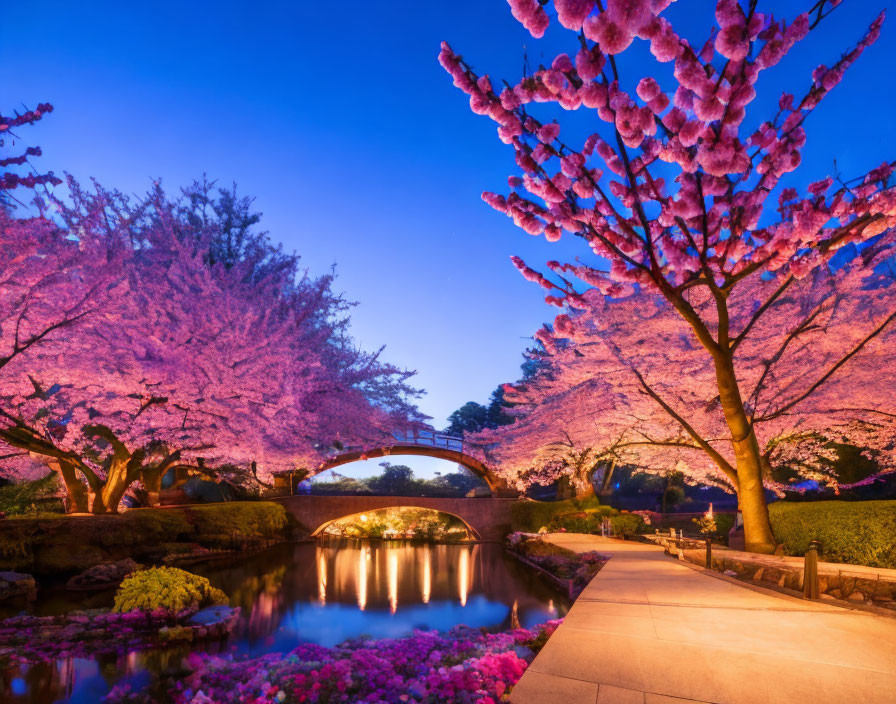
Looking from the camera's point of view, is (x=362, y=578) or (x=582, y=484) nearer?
(x=362, y=578)

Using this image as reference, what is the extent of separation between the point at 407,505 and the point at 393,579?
1205 cm

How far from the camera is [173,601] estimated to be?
9.15m

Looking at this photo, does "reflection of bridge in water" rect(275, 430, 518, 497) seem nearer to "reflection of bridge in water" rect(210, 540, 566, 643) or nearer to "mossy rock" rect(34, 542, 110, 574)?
"reflection of bridge in water" rect(210, 540, 566, 643)

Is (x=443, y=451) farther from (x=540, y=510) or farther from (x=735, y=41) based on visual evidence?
(x=735, y=41)

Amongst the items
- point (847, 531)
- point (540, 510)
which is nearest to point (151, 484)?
point (540, 510)

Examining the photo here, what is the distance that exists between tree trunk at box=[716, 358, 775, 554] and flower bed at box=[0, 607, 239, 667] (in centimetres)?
895

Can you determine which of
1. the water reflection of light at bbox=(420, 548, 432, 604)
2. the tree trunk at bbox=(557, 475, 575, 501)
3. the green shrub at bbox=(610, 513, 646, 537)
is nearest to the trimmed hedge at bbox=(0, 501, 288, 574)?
the water reflection of light at bbox=(420, 548, 432, 604)

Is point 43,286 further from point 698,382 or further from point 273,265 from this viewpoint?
point 698,382

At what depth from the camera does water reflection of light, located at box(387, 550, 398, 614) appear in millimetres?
13439

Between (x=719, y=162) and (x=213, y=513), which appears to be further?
(x=213, y=513)

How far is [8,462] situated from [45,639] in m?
13.1

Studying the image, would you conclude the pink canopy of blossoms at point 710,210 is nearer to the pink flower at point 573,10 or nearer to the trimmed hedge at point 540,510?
the pink flower at point 573,10

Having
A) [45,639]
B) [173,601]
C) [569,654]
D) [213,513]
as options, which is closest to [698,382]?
[569,654]

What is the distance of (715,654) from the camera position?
155 inches
